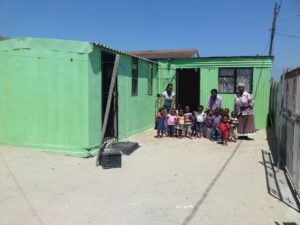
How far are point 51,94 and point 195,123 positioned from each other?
527cm

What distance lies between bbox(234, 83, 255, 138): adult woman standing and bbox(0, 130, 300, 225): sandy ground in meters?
2.22

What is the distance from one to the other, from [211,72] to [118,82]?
547 centimetres

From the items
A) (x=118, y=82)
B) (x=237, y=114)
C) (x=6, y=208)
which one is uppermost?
(x=118, y=82)

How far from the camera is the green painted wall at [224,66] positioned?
14133mm

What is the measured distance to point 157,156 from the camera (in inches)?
356

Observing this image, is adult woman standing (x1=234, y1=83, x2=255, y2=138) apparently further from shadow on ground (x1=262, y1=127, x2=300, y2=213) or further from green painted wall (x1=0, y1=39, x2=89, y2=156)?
green painted wall (x1=0, y1=39, x2=89, y2=156)

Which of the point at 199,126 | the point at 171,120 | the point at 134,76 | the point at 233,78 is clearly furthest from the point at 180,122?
the point at 233,78

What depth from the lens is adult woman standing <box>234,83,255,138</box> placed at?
11180 millimetres

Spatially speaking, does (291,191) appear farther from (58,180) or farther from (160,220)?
(58,180)

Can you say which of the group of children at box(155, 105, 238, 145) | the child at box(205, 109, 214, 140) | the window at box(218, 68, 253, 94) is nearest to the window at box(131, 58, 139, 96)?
the group of children at box(155, 105, 238, 145)

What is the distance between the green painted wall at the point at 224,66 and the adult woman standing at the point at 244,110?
3.02 m

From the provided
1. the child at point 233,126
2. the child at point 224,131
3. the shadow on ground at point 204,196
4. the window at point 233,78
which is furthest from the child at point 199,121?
the shadow on ground at point 204,196

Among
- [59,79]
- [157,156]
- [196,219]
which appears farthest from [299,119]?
[59,79]

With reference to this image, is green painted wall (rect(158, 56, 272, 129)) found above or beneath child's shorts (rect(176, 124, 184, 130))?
above
